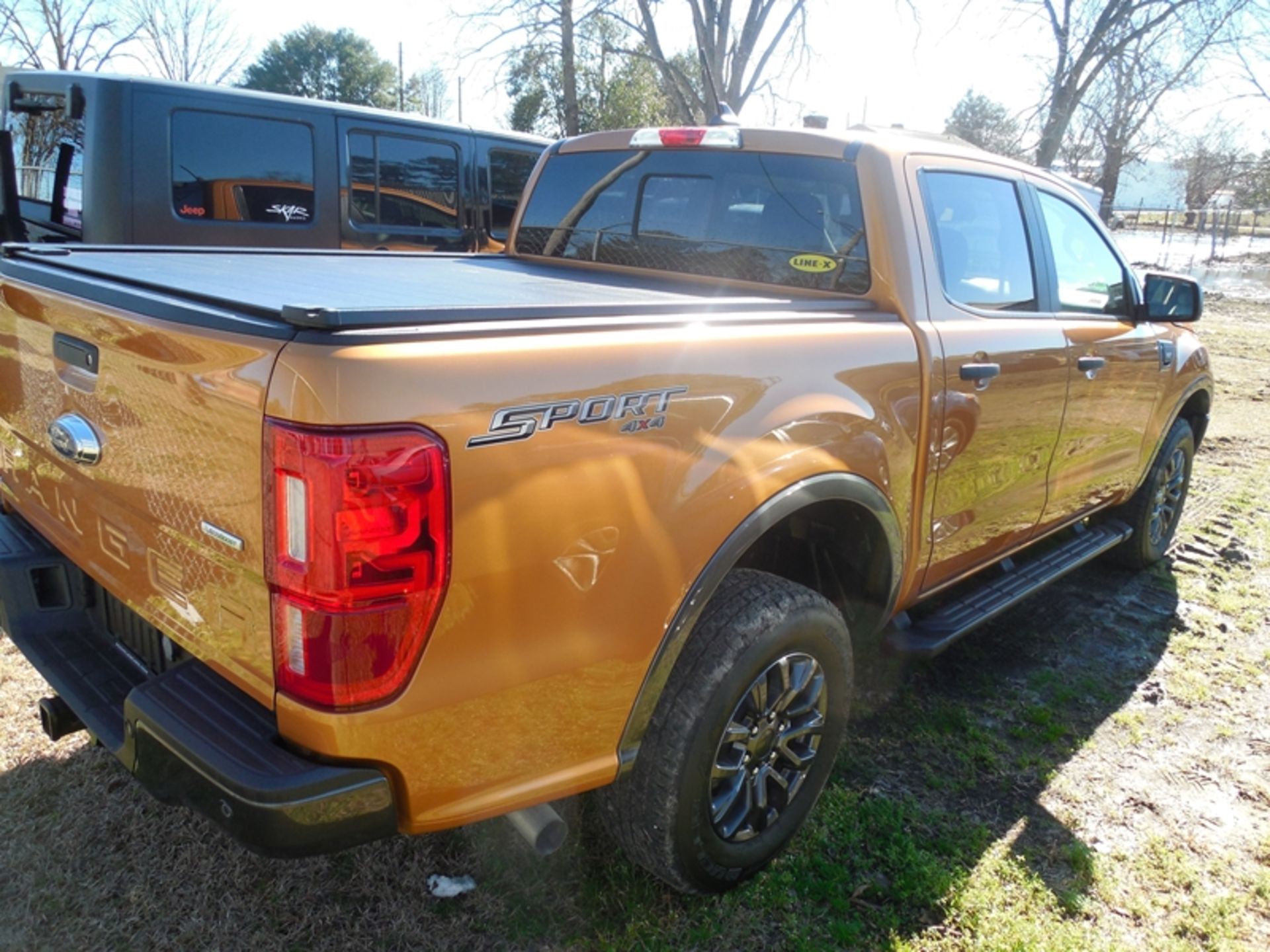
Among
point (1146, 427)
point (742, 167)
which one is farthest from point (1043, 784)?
point (742, 167)

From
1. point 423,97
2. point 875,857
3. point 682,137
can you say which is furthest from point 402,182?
point 423,97

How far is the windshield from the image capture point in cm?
302

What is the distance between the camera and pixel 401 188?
722cm

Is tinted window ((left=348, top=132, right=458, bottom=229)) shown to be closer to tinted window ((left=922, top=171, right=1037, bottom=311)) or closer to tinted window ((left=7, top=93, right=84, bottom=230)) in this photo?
tinted window ((left=7, top=93, right=84, bottom=230))

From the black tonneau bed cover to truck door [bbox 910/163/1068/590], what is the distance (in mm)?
405

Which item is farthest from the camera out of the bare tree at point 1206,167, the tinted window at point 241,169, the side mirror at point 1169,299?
the bare tree at point 1206,167

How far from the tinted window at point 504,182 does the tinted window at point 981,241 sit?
5.33 metres

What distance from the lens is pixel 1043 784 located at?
3152 mm

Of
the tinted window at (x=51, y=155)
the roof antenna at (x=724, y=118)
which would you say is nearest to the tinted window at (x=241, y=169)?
the tinted window at (x=51, y=155)

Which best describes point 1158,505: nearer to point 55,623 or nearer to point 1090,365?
point 1090,365

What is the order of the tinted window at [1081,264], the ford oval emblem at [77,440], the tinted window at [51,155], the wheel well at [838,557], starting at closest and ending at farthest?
1. the ford oval emblem at [77,440]
2. the wheel well at [838,557]
3. the tinted window at [1081,264]
4. the tinted window at [51,155]

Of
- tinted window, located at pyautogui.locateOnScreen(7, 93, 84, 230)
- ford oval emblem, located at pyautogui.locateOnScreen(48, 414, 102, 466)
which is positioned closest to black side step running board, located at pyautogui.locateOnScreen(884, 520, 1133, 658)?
ford oval emblem, located at pyautogui.locateOnScreen(48, 414, 102, 466)

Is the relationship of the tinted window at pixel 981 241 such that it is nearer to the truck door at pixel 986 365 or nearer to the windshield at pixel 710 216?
the truck door at pixel 986 365

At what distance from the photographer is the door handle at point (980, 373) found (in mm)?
2904
